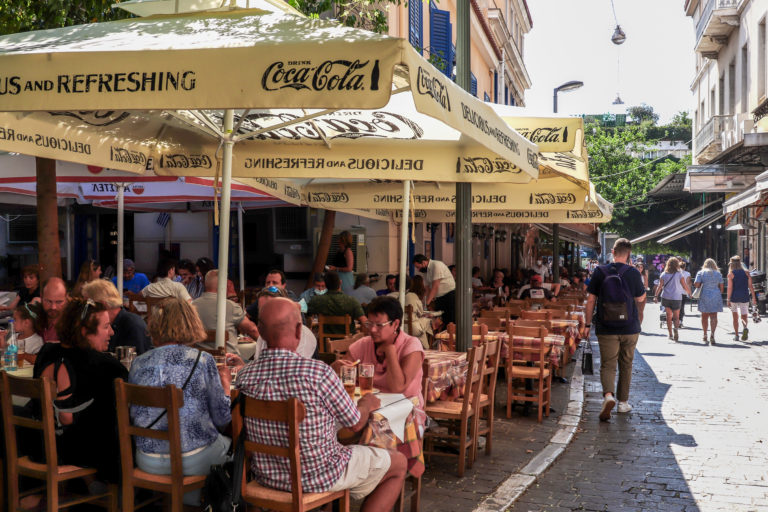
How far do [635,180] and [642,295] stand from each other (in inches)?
1861

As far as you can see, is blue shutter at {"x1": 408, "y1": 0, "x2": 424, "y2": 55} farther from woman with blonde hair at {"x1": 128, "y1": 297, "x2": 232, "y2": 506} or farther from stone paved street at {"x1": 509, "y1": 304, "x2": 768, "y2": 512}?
woman with blonde hair at {"x1": 128, "y1": 297, "x2": 232, "y2": 506}

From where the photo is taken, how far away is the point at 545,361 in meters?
8.80

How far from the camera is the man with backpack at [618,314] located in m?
8.84

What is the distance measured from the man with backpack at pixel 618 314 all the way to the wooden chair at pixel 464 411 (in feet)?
8.76

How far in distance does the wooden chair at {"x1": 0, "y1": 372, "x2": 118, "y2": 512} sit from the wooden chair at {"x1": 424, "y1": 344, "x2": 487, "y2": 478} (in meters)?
2.87

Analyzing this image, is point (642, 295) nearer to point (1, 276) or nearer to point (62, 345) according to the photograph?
point (62, 345)

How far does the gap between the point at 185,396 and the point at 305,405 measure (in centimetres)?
73

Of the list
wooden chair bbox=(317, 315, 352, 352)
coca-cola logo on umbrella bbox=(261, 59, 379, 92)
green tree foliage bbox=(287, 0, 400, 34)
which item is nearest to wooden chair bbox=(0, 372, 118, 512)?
coca-cola logo on umbrella bbox=(261, 59, 379, 92)

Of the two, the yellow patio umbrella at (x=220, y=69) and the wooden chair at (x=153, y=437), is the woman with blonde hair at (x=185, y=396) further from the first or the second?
the yellow patio umbrella at (x=220, y=69)

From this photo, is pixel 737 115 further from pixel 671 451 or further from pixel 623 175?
pixel 623 175

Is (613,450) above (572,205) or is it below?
below

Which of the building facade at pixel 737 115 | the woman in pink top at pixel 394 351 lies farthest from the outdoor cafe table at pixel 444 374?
the building facade at pixel 737 115

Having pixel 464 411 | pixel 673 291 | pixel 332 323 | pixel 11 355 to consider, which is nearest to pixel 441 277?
pixel 332 323

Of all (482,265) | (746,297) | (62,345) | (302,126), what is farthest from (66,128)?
(482,265)
